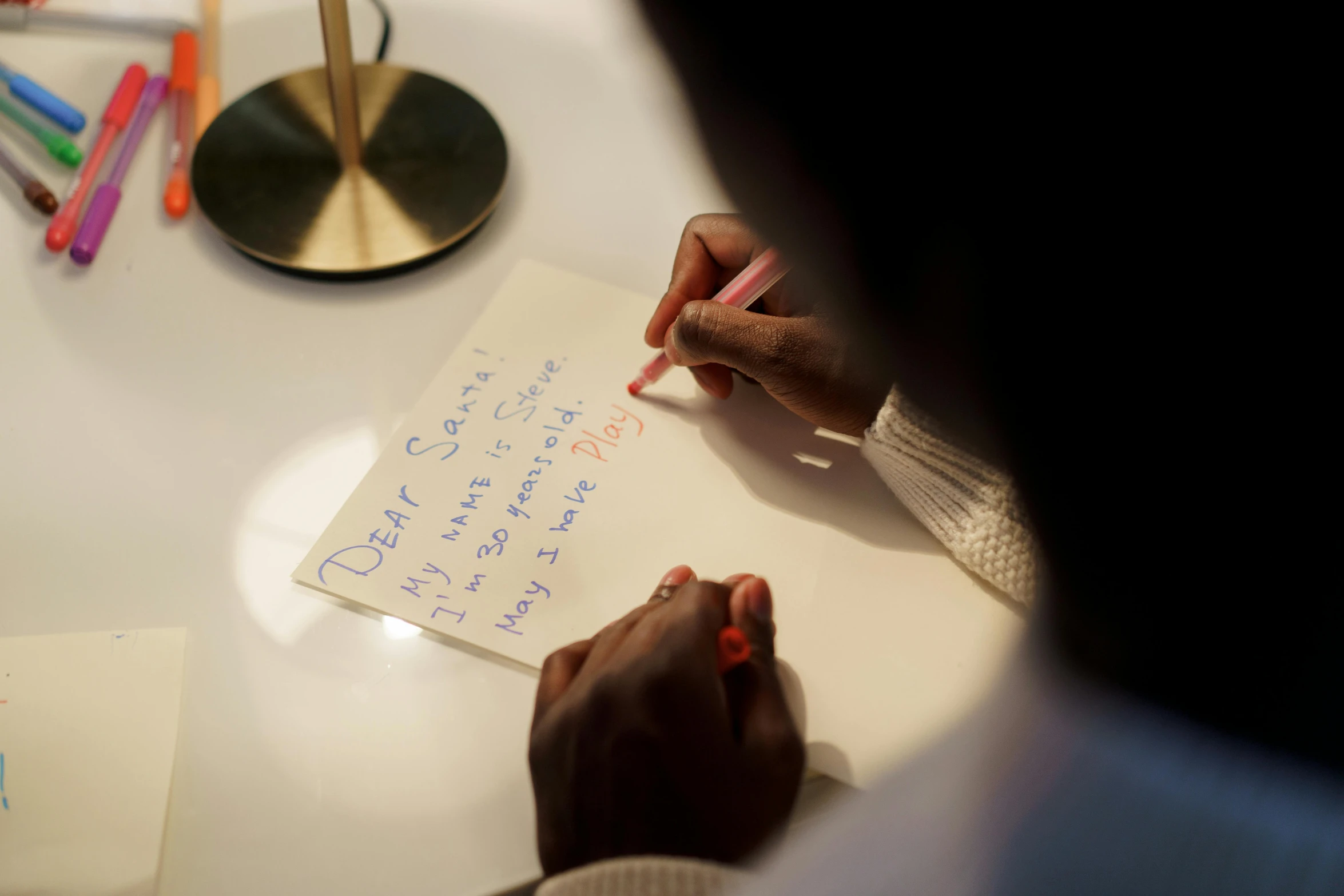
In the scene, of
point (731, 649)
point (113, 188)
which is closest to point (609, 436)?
point (731, 649)

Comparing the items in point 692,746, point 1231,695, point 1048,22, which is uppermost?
point 1048,22

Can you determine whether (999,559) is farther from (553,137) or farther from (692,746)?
(553,137)

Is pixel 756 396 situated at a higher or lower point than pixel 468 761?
higher

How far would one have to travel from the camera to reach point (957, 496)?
0.48 metres

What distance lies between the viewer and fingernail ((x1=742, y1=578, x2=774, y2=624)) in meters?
0.44

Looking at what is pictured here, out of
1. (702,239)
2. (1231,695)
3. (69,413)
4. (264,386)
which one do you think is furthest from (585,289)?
(1231,695)

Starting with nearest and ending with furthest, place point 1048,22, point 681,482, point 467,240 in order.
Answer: point 1048,22 < point 681,482 < point 467,240

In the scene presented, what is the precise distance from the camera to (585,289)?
61 cm

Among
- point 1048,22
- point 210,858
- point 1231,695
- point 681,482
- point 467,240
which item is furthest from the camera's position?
point 467,240

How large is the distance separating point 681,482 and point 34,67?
2.05ft

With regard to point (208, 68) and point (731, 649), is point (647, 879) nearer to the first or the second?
point (731, 649)

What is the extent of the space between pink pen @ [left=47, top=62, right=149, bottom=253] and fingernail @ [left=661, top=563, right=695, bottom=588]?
478 millimetres

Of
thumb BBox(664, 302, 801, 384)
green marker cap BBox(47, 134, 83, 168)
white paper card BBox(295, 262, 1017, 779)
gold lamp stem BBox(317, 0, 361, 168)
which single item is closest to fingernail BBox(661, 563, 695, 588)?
white paper card BBox(295, 262, 1017, 779)

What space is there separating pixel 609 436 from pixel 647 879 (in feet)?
0.86
